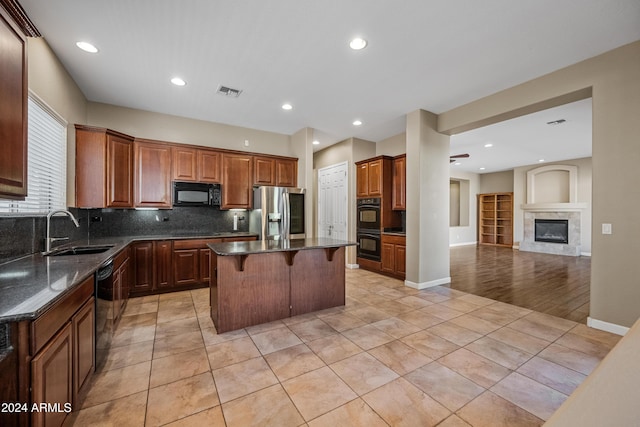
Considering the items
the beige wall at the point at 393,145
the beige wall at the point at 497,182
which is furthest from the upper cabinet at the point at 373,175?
the beige wall at the point at 497,182

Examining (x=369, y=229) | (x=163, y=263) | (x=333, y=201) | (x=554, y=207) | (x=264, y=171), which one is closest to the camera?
(x=163, y=263)

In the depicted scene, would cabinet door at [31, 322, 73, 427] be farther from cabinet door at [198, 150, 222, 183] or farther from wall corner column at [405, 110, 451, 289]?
wall corner column at [405, 110, 451, 289]

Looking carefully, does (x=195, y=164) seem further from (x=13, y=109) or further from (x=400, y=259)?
(x=400, y=259)

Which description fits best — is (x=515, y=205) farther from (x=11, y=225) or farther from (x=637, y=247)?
(x=11, y=225)

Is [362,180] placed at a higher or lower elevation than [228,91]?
lower

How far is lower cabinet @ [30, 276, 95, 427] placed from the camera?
1.21m

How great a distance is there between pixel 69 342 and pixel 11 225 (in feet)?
4.76

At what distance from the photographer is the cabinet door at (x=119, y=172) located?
3713 mm

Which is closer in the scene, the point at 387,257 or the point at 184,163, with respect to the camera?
the point at 184,163

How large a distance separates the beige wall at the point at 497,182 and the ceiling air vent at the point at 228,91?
1014 cm

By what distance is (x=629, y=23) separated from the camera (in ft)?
7.92

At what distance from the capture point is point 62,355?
1442 mm

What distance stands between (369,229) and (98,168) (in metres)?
4.67

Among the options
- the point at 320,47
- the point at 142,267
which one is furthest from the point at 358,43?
the point at 142,267
